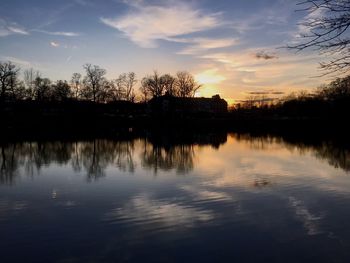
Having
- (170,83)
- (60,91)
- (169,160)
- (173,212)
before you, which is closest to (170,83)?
(170,83)

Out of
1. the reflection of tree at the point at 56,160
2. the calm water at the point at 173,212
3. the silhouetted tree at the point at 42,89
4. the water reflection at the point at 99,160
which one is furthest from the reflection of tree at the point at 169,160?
the silhouetted tree at the point at 42,89

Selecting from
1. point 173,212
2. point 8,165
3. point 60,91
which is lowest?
point 173,212

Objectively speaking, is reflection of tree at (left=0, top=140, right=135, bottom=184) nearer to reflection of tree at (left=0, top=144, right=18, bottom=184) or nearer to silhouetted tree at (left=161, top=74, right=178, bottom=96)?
reflection of tree at (left=0, top=144, right=18, bottom=184)

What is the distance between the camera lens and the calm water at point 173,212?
10031mm

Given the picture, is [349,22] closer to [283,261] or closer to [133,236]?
[283,261]

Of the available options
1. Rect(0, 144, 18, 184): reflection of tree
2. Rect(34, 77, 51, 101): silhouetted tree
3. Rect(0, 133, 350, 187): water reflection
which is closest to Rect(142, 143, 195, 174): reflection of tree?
Rect(0, 133, 350, 187): water reflection

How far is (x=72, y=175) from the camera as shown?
21891mm

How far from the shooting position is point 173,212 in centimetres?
1373

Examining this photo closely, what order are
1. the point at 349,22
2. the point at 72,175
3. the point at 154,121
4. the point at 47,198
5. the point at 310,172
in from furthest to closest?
the point at 154,121 < the point at 310,172 < the point at 72,175 < the point at 47,198 < the point at 349,22

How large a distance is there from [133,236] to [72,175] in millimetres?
11822

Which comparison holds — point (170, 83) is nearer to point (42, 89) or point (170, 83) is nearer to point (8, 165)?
point (42, 89)

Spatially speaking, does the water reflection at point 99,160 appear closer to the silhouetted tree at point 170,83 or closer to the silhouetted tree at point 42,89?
the silhouetted tree at point 42,89

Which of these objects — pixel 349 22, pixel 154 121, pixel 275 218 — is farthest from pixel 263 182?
pixel 154 121

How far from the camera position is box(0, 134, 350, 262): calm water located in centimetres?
1003
